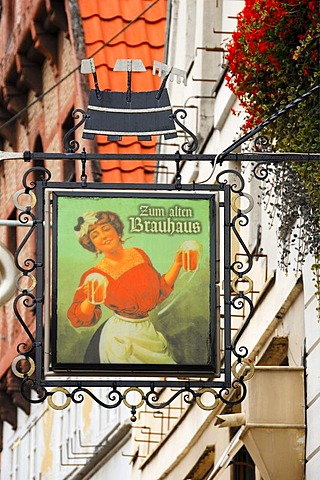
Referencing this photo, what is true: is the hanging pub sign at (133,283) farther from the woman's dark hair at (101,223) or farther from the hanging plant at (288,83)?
the hanging plant at (288,83)

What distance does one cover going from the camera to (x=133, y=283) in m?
9.88

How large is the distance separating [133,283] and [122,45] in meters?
14.7

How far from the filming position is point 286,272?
12.3 m

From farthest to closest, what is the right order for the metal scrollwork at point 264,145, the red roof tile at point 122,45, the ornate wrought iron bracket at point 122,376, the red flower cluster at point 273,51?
the red roof tile at point 122,45 → the red flower cluster at point 273,51 → the metal scrollwork at point 264,145 → the ornate wrought iron bracket at point 122,376

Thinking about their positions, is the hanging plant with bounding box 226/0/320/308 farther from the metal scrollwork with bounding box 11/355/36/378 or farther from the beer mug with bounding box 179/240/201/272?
the metal scrollwork with bounding box 11/355/36/378

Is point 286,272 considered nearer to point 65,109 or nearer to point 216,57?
point 216,57

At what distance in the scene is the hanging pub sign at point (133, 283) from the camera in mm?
9773

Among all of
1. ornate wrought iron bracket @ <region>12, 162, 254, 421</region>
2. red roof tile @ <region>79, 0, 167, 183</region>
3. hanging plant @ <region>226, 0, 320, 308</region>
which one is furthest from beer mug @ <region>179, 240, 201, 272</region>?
red roof tile @ <region>79, 0, 167, 183</region>

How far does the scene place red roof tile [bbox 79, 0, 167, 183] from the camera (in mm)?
23641

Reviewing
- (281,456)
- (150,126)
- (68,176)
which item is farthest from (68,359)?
(68,176)

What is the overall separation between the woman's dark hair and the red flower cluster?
1.56 meters

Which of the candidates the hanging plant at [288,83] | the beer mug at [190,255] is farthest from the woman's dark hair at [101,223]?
the hanging plant at [288,83]

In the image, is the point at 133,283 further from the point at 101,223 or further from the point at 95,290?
the point at 101,223

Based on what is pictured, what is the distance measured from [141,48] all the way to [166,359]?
591 inches
